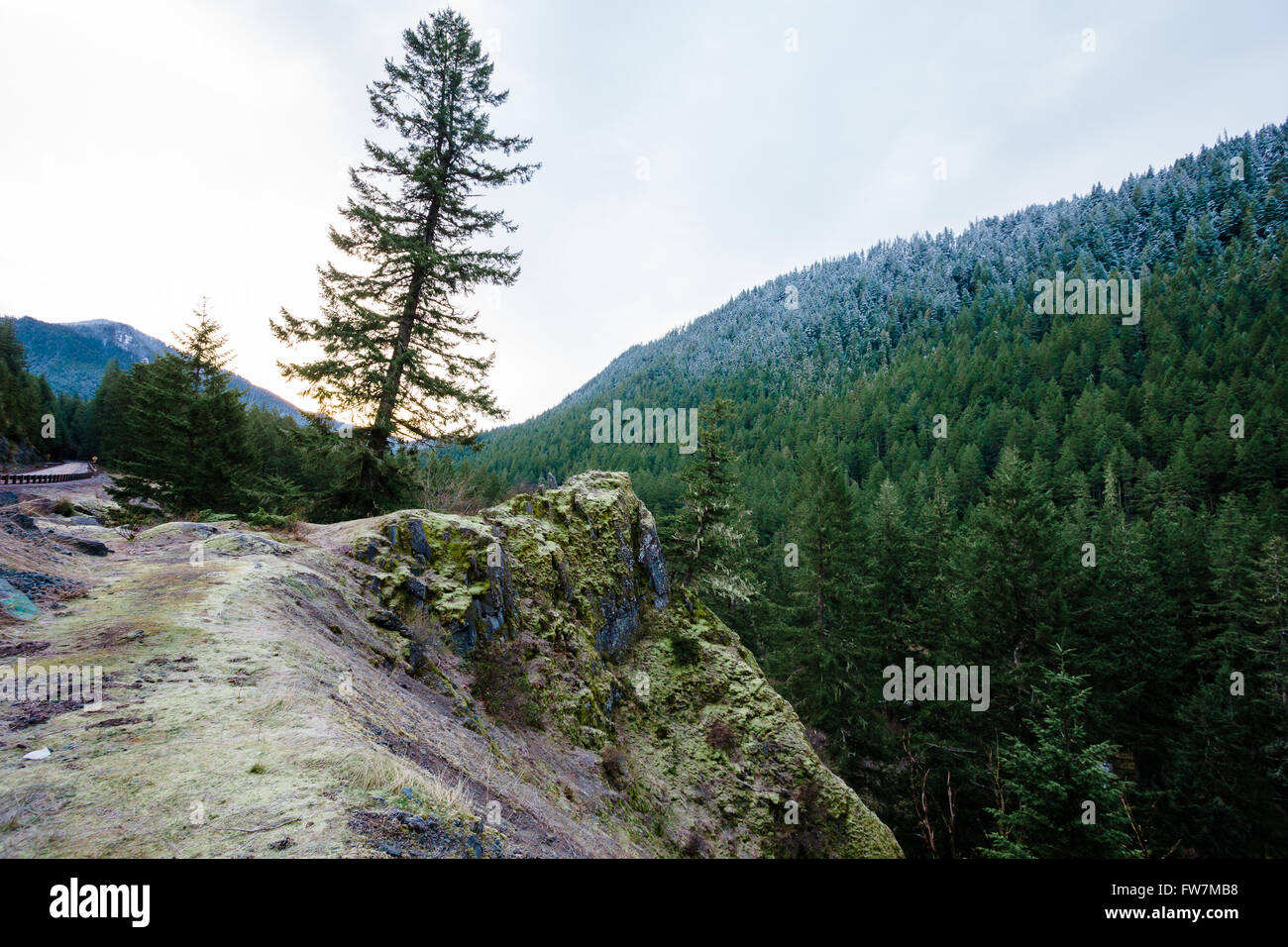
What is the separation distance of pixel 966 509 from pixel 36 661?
84535 mm

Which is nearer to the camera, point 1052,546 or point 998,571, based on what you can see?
point 998,571

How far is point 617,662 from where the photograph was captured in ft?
49.5

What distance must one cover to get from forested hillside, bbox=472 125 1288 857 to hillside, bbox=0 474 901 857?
552cm

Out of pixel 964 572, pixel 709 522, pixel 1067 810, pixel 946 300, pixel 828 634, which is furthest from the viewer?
pixel 946 300

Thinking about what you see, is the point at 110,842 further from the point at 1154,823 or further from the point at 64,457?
the point at 64,457

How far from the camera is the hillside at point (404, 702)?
117 inches

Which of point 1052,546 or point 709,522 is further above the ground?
point 709,522

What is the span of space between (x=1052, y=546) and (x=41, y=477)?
206 feet

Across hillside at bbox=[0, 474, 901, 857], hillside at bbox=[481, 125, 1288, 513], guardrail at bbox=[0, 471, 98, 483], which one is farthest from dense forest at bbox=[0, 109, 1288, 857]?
hillside at bbox=[481, 125, 1288, 513]

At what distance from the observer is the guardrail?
102 feet

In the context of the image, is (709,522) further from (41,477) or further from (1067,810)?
(41,477)

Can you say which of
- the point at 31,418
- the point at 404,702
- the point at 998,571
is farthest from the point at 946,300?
the point at 31,418

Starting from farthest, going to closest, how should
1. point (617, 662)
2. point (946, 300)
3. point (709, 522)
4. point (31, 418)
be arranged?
point (946, 300) < point (31, 418) < point (709, 522) < point (617, 662)

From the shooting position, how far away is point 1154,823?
66.9 ft
